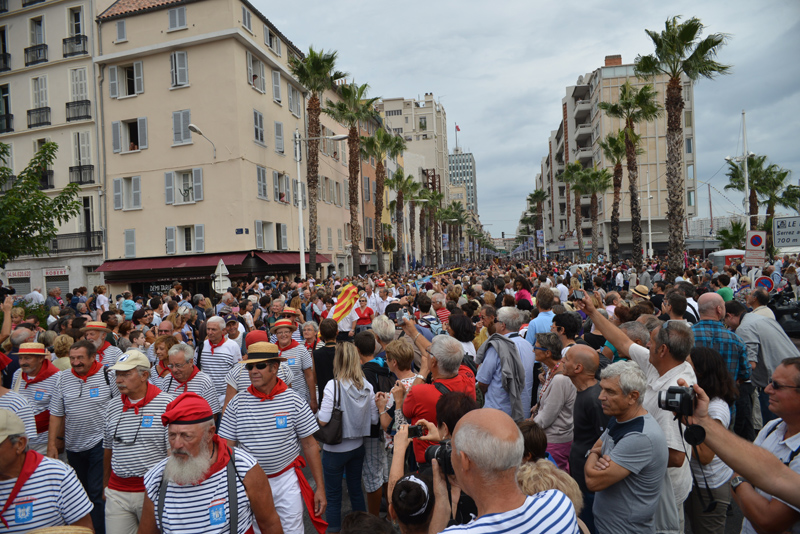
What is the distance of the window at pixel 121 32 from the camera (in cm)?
2720

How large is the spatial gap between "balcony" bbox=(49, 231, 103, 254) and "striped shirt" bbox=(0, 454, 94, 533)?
93.9 feet

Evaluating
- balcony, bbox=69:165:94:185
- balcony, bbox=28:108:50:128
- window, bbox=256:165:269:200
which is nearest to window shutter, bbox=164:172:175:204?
window, bbox=256:165:269:200

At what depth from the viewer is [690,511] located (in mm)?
3826

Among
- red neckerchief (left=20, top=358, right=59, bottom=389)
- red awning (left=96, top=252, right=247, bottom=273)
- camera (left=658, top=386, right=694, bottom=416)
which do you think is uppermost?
red awning (left=96, top=252, right=247, bottom=273)

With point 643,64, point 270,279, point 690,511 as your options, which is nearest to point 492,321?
point 690,511

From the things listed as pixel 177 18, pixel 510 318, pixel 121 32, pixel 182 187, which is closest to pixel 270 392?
pixel 510 318

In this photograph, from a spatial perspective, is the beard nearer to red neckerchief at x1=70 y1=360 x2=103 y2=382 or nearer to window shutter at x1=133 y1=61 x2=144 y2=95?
red neckerchief at x1=70 y1=360 x2=103 y2=382

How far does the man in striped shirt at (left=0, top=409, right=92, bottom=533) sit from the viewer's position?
9.04ft

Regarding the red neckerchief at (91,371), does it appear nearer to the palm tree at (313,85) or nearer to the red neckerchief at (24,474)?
the red neckerchief at (24,474)

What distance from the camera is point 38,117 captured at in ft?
94.9

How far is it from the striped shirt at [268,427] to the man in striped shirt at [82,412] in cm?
181

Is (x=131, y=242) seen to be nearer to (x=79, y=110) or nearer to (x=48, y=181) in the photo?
(x=48, y=181)

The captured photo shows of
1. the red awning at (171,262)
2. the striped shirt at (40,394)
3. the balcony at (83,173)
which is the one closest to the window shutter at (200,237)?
the red awning at (171,262)

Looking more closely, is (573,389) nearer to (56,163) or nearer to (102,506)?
(102,506)
